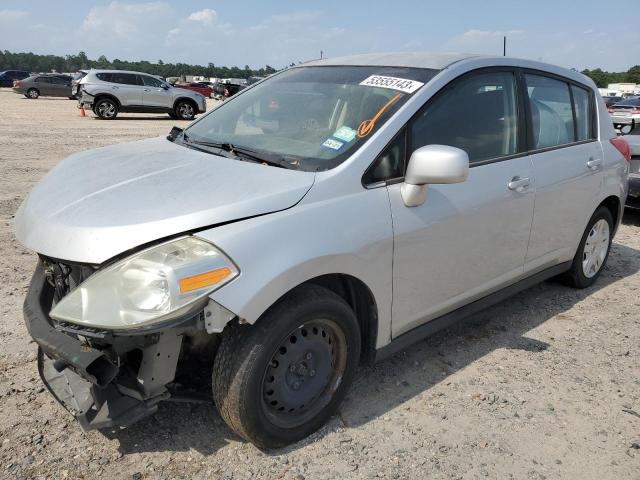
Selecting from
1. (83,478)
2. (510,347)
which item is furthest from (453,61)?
(83,478)

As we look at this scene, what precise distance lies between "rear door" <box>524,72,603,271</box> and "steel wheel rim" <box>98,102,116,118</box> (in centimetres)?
1845

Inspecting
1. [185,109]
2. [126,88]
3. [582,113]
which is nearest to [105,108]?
[126,88]

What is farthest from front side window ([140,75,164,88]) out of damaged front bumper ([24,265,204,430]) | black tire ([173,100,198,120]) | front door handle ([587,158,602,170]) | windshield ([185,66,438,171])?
damaged front bumper ([24,265,204,430])

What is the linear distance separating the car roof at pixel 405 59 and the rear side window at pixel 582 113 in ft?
4.36

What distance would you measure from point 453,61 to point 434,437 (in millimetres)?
2094

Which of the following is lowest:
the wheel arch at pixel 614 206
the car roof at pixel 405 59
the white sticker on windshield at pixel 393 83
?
the wheel arch at pixel 614 206

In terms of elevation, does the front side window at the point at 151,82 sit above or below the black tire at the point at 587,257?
above

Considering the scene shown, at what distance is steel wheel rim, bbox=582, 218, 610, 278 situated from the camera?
4.58 m

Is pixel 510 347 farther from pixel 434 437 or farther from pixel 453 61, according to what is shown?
pixel 453 61

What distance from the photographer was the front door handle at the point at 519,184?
11.2 feet

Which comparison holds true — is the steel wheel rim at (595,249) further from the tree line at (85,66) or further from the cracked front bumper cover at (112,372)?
the tree line at (85,66)

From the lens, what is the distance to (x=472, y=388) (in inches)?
126

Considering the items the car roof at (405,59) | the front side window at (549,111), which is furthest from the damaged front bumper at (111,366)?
the front side window at (549,111)

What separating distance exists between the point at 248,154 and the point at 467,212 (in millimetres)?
1239
